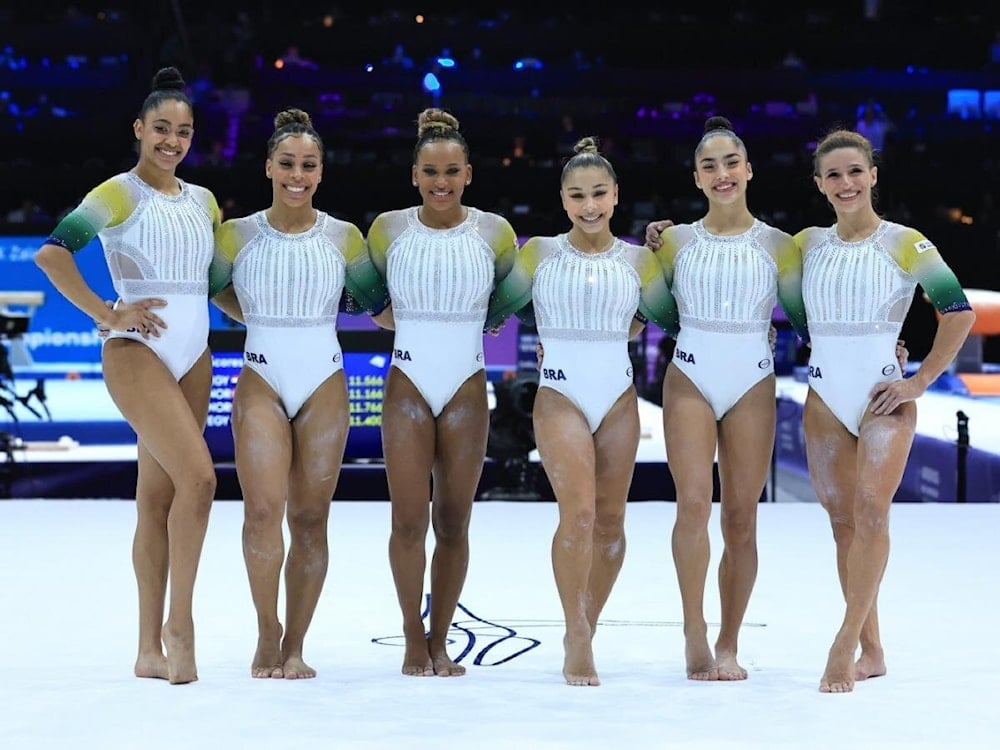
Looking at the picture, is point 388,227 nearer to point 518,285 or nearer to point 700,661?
point 518,285

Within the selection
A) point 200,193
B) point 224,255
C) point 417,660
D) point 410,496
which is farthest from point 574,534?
point 200,193

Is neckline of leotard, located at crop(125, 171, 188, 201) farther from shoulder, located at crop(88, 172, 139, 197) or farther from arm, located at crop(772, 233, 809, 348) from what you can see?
arm, located at crop(772, 233, 809, 348)

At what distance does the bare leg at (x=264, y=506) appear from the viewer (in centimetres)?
401

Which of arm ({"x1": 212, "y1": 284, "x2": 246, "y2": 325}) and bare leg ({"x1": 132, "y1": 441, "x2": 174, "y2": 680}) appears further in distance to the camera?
arm ({"x1": 212, "y1": 284, "x2": 246, "y2": 325})

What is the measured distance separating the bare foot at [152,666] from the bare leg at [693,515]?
162cm

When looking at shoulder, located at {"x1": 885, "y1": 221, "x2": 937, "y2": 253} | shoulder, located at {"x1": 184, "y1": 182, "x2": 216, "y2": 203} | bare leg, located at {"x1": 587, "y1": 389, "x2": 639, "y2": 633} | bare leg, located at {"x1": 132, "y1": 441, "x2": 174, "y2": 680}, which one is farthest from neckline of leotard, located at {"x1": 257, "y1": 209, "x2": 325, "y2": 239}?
shoulder, located at {"x1": 885, "y1": 221, "x2": 937, "y2": 253}

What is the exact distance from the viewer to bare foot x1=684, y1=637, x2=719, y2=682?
4.05 meters

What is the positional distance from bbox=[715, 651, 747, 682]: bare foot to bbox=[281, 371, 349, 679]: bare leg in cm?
126

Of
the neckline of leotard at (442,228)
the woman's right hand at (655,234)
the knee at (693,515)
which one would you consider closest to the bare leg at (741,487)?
the knee at (693,515)

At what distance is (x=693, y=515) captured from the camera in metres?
4.11

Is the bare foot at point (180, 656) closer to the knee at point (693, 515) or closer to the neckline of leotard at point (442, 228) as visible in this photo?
the neckline of leotard at point (442, 228)

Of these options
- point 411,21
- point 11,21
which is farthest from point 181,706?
point 11,21

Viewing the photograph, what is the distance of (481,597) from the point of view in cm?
538

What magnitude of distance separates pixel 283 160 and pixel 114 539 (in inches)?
123
